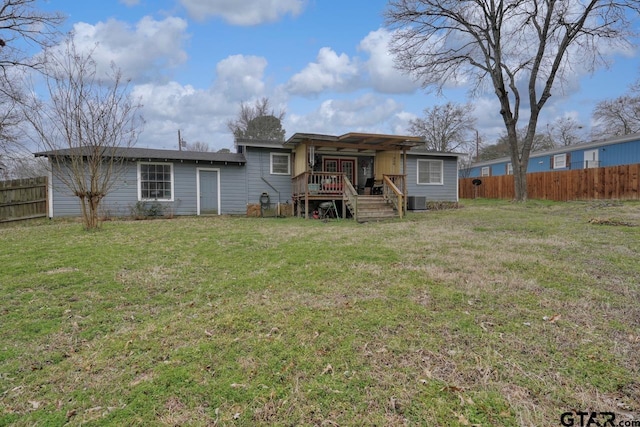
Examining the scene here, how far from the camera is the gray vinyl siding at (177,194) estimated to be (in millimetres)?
12266

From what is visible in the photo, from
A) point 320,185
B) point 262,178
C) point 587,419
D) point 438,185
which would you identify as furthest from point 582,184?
point 587,419

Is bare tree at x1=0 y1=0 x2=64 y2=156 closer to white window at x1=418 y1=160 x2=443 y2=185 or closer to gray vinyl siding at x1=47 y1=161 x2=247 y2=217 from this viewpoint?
gray vinyl siding at x1=47 y1=161 x2=247 y2=217

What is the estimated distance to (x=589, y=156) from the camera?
64.8 feet

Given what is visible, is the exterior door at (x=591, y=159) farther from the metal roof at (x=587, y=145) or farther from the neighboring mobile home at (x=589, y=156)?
the metal roof at (x=587, y=145)

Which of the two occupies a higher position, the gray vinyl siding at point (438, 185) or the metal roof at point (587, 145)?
the metal roof at point (587, 145)

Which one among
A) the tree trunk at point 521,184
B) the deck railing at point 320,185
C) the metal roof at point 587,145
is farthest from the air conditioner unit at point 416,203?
the metal roof at point 587,145

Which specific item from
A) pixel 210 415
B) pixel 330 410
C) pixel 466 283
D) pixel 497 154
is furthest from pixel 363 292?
pixel 497 154

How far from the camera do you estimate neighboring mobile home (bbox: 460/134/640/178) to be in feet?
57.8

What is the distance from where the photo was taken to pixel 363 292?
12.4ft

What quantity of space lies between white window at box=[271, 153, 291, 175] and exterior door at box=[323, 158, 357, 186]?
167 centimetres

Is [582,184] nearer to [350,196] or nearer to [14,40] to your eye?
[350,196]

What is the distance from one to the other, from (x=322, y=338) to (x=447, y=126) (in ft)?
107

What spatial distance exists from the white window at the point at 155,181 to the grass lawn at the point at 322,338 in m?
8.04

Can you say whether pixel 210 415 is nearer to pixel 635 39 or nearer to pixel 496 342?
pixel 496 342
